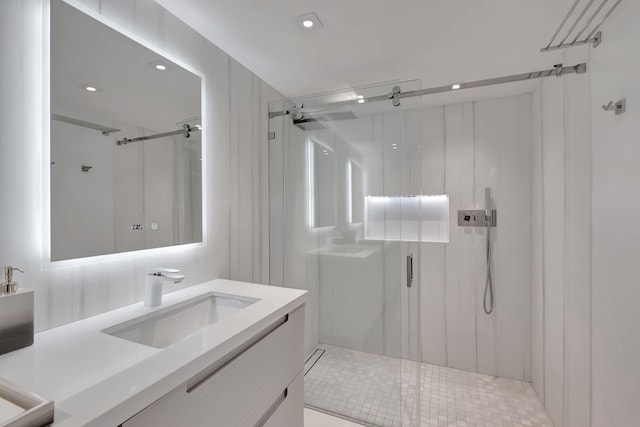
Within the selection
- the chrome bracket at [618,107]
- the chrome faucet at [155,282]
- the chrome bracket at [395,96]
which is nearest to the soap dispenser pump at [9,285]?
the chrome faucet at [155,282]

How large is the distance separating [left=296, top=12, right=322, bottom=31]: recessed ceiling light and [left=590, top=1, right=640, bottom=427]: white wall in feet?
4.24

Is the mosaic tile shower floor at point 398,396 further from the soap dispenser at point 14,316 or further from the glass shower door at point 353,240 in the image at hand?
the soap dispenser at point 14,316

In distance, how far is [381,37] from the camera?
1572 mm

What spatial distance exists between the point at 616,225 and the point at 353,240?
139cm

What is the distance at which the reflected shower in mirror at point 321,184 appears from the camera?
7.13ft

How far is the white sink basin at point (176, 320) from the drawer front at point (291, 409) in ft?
1.47

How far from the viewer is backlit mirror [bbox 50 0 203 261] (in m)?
1.01

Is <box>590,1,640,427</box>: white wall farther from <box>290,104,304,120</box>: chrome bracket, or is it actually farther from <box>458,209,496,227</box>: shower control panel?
<box>290,104,304,120</box>: chrome bracket

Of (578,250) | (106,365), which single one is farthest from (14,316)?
(578,250)

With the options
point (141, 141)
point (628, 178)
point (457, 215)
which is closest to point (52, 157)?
point (141, 141)

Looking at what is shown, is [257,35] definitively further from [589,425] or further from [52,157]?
[589,425]

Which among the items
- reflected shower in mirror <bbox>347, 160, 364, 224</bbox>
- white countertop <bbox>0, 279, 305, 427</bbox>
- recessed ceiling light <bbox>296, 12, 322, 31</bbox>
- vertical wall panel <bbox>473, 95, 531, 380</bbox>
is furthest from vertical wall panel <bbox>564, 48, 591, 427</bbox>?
white countertop <bbox>0, 279, 305, 427</bbox>

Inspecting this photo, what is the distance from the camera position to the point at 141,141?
1302mm

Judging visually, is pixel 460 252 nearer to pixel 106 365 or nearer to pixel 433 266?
pixel 433 266
